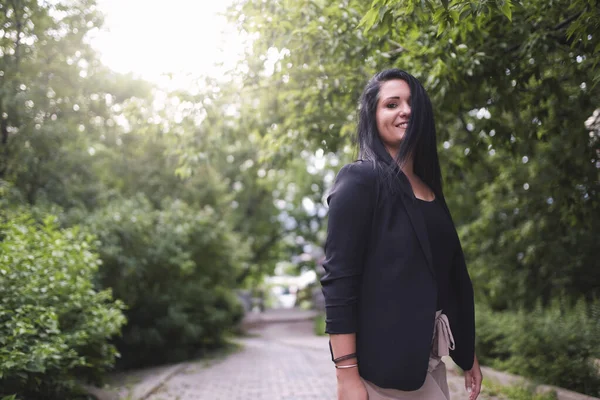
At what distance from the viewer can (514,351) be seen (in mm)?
7551

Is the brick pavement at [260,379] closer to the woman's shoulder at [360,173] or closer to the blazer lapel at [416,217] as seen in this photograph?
the blazer lapel at [416,217]

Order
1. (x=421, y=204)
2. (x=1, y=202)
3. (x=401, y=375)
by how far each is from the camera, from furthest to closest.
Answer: (x=1, y=202) → (x=421, y=204) → (x=401, y=375)

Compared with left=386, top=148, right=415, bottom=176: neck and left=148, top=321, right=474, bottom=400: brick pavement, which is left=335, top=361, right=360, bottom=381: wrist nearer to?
left=386, top=148, right=415, bottom=176: neck

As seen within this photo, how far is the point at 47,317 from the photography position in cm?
525

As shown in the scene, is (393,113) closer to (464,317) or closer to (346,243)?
(346,243)

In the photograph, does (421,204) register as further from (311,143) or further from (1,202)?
(1,202)

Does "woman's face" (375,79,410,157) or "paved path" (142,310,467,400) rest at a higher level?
"woman's face" (375,79,410,157)

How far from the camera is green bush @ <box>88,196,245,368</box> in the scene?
1009 centimetres

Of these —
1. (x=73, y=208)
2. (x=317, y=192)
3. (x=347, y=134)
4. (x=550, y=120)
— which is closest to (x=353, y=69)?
(x=347, y=134)

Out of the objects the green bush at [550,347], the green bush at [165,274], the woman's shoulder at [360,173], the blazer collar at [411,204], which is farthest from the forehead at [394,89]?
the green bush at [165,274]

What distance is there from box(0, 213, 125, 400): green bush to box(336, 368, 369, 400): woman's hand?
3.28m

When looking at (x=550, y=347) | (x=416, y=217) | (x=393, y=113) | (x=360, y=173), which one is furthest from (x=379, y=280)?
(x=550, y=347)

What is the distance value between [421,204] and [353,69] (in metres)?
4.13

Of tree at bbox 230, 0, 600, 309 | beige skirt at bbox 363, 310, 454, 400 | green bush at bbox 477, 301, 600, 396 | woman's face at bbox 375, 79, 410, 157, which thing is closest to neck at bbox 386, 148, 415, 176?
woman's face at bbox 375, 79, 410, 157
